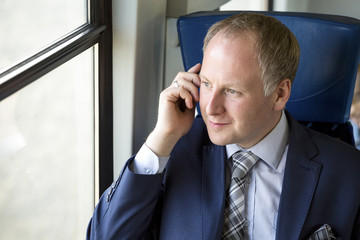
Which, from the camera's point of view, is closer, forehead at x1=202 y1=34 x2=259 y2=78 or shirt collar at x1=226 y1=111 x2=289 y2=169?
forehead at x1=202 y1=34 x2=259 y2=78

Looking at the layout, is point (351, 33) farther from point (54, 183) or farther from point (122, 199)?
point (54, 183)

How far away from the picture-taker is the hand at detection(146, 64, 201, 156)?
1.61 m

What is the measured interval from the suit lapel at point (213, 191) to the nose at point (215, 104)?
8.5 inches

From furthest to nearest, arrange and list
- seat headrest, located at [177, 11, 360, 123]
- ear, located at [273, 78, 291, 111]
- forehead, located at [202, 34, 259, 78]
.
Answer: seat headrest, located at [177, 11, 360, 123]
ear, located at [273, 78, 291, 111]
forehead, located at [202, 34, 259, 78]

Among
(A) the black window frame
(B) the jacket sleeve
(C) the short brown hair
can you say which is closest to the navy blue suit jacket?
(B) the jacket sleeve

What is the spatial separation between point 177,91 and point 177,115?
0.08 metres

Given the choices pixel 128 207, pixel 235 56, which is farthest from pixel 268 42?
pixel 128 207

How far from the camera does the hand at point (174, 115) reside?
63.4 inches

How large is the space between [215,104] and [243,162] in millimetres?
260

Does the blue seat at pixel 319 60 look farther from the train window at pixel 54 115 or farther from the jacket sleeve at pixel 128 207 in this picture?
the jacket sleeve at pixel 128 207

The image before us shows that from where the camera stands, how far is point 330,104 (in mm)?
1787

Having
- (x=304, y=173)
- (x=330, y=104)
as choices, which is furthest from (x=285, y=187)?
(x=330, y=104)

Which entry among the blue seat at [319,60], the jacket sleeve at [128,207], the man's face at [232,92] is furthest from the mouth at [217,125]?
the blue seat at [319,60]

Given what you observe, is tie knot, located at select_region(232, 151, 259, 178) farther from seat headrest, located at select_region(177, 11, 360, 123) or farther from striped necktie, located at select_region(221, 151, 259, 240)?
seat headrest, located at select_region(177, 11, 360, 123)
